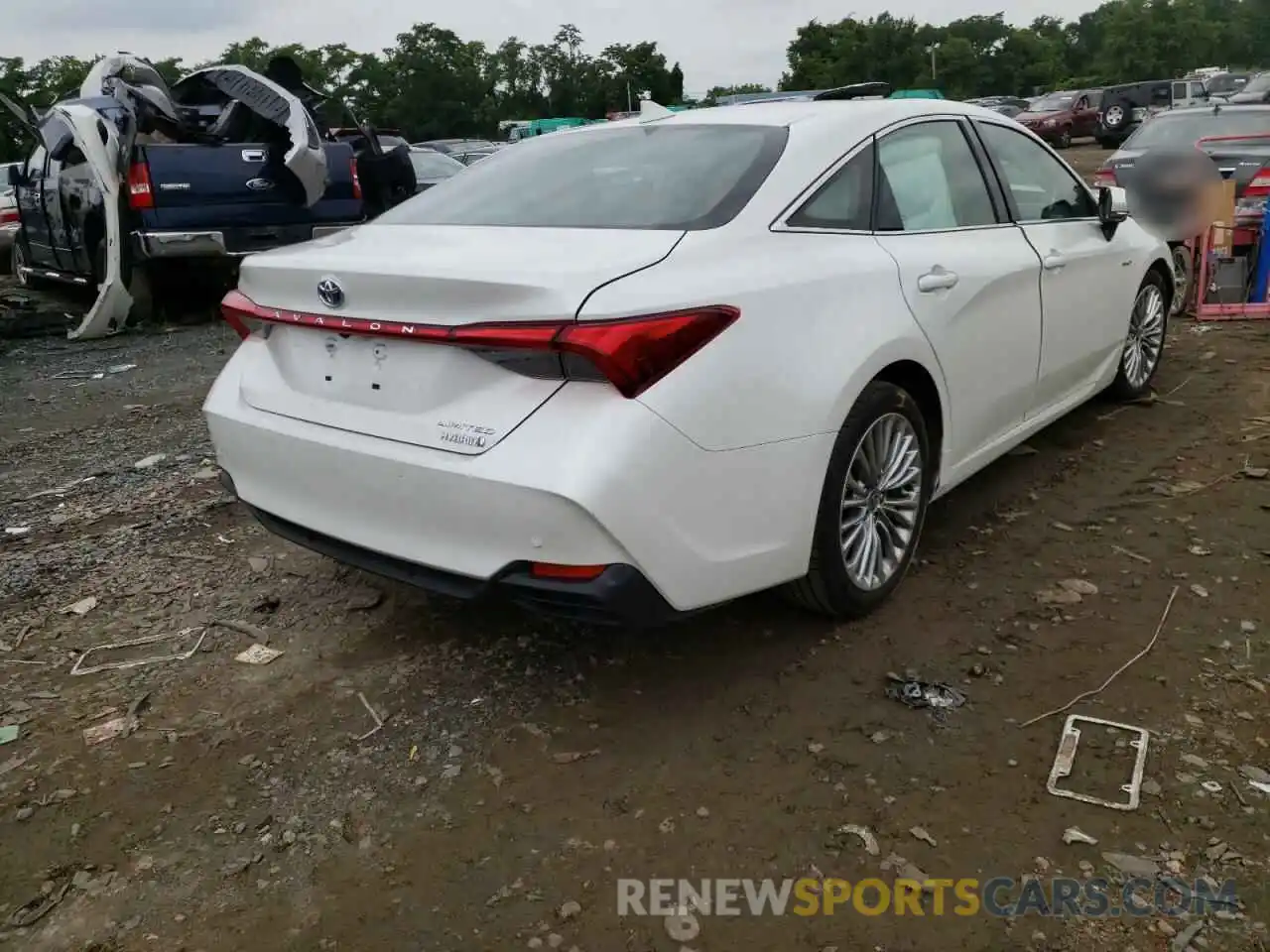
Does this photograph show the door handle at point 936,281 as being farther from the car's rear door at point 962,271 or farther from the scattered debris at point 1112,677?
the scattered debris at point 1112,677

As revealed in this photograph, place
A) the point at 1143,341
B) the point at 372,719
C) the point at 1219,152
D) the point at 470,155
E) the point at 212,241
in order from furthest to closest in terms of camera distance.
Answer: the point at 470,155 → the point at 1219,152 → the point at 212,241 → the point at 1143,341 → the point at 372,719

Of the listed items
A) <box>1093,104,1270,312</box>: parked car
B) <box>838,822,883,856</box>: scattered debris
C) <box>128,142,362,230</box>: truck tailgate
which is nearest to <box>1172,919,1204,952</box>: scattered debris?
<box>838,822,883,856</box>: scattered debris

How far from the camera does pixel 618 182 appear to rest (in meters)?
3.22

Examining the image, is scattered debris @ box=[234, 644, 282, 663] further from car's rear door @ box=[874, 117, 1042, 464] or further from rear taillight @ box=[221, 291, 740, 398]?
car's rear door @ box=[874, 117, 1042, 464]

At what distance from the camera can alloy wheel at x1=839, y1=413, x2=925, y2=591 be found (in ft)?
10.3

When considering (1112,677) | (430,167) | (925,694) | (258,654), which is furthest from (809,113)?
(430,167)

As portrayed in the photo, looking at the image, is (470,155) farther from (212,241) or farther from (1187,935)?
(1187,935)

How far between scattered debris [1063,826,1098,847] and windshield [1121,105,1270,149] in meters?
9.79

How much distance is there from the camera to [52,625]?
11.6 feet

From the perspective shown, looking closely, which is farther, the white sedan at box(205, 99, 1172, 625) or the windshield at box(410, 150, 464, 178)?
the windshield at box(410, 150, 464, 178)

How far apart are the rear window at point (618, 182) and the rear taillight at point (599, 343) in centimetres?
44

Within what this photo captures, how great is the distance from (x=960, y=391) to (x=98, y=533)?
3437 mm

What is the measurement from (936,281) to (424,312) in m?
1.67

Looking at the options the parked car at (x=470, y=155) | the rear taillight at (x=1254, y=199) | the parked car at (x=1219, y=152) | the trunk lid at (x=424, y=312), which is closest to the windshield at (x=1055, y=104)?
the parked car at (x=470, y=155)
